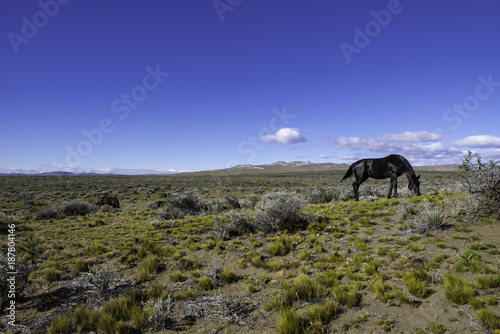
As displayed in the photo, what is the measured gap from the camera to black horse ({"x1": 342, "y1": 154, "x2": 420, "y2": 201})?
12594mm

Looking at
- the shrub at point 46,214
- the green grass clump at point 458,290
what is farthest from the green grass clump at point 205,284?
the shrub at point 46,214

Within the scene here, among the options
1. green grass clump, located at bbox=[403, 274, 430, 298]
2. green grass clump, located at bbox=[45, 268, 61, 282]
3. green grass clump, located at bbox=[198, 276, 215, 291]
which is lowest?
green grass clump, located at bbox=[45, 268, 61, 282]

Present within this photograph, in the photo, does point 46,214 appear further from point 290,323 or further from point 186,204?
point 290,323

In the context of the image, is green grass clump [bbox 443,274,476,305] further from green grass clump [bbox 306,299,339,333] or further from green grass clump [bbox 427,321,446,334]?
green grass clump [bbox 306,299,339,333]

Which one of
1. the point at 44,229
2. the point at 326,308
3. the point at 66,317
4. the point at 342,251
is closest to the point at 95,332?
the point at 66,317

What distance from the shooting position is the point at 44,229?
1303 centimetres

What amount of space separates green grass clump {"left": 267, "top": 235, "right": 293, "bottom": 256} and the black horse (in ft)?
24.8

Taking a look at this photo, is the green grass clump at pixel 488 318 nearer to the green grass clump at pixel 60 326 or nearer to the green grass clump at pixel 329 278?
the green grass clump at pixel 329 278

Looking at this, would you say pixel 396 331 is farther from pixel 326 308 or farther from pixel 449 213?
pixel 449 213

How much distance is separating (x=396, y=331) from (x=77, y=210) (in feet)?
68.9

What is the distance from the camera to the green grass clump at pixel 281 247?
24.8ft

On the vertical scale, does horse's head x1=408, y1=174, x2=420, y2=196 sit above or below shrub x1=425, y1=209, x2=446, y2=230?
above

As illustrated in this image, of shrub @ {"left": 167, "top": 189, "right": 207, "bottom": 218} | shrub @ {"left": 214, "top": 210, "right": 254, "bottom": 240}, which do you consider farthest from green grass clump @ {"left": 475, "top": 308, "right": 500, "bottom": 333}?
shrub @ {"left": 167, "top": 189, "right": 207, "bottom": 218}

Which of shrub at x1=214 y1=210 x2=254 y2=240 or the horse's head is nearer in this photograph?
shrub at x1=214 y1=210 x2=254 y2=240
